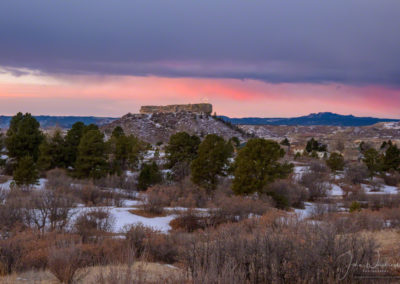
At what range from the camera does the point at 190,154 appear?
40719mm

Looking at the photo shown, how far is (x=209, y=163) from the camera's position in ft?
A: 107

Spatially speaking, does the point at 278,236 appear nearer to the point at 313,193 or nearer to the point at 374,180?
the point at 313,193

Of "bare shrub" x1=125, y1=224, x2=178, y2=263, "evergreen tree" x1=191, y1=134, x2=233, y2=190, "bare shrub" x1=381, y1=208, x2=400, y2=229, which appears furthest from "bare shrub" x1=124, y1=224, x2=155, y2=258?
"evergreen tree" x1=191, y1=134, x2=233, y2=190

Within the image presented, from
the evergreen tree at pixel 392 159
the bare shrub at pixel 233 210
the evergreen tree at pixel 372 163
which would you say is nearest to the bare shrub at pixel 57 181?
the bare shrub at pixel 233 210

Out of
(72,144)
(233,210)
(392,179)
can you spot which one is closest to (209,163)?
(233,210)

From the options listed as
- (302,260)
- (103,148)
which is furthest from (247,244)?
(103,148)

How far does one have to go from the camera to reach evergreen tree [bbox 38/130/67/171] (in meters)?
36.8

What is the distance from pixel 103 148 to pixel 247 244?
32.9 metres

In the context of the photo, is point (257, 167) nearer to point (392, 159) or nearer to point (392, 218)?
point (392, 218)

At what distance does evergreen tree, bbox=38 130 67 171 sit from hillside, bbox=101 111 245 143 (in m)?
65.8

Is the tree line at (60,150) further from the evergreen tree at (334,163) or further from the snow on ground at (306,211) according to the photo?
the evergreen tree at (334,163)

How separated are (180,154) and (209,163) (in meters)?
8.10

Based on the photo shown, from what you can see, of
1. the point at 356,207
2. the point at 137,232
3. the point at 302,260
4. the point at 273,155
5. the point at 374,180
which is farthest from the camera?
the point at 374,180

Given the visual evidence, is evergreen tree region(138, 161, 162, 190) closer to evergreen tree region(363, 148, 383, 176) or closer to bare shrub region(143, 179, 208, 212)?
bare shrub region(143, 179, 208, 212)
